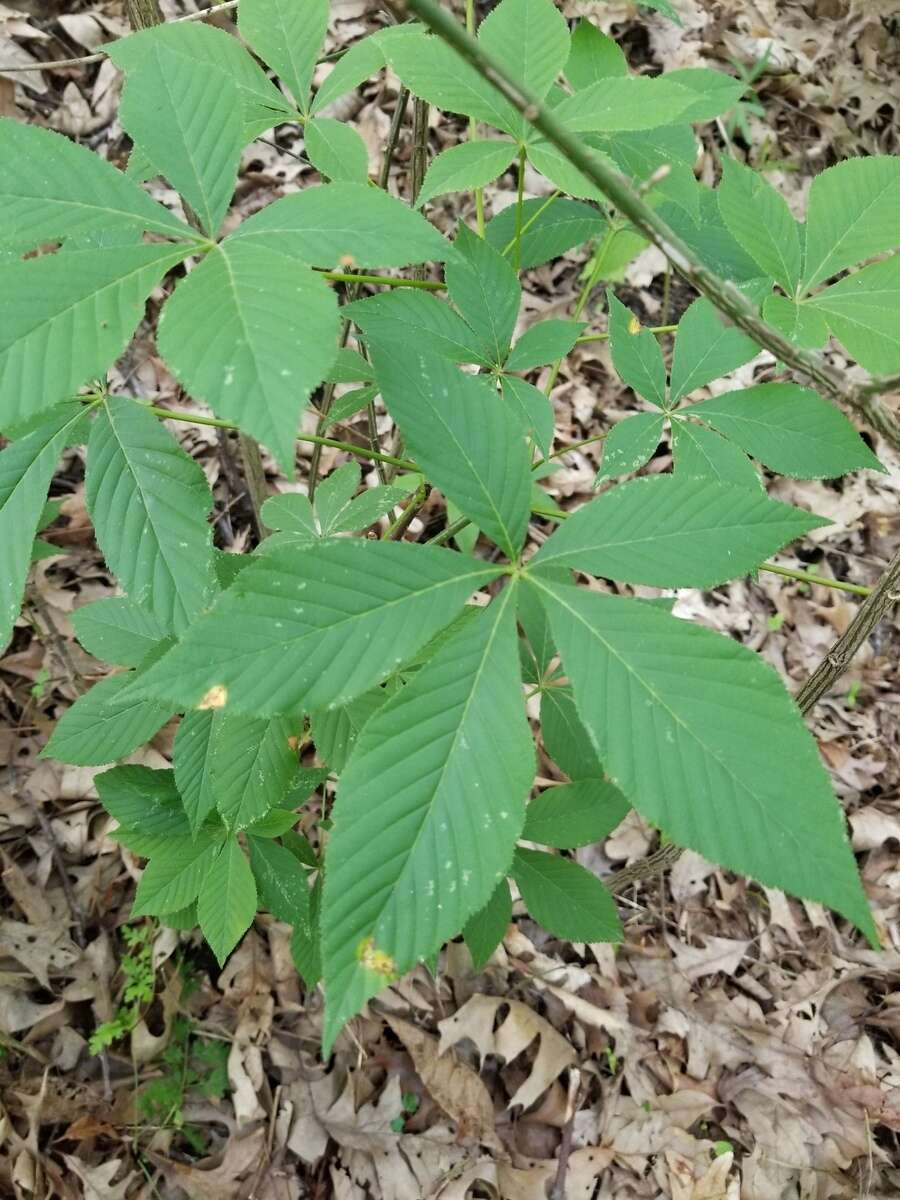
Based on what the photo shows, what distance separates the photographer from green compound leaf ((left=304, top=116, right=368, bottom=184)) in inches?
44.5

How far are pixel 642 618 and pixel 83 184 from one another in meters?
0.78

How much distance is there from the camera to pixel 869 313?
1.21 metres

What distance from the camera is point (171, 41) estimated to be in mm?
1094

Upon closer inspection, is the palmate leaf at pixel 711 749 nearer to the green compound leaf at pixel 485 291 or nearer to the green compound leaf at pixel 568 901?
the green compound leaf at pixel 485 291

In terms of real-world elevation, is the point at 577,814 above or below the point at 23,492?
below

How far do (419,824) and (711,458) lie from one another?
760mm

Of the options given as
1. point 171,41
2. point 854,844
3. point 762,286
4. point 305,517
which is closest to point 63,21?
point 171,41

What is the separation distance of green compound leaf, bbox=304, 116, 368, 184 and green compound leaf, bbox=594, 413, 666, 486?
21.1 inches

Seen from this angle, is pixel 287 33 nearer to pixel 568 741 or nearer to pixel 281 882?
pixel 568 741

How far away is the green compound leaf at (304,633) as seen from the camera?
773 millimetres

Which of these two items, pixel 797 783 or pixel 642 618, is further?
pixel 642 618

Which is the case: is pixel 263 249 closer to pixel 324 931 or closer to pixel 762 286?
pixel 324 931

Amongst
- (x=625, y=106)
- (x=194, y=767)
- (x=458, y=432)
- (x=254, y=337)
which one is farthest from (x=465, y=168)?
(x=194, y=767)

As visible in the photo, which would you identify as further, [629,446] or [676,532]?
[629,446]
